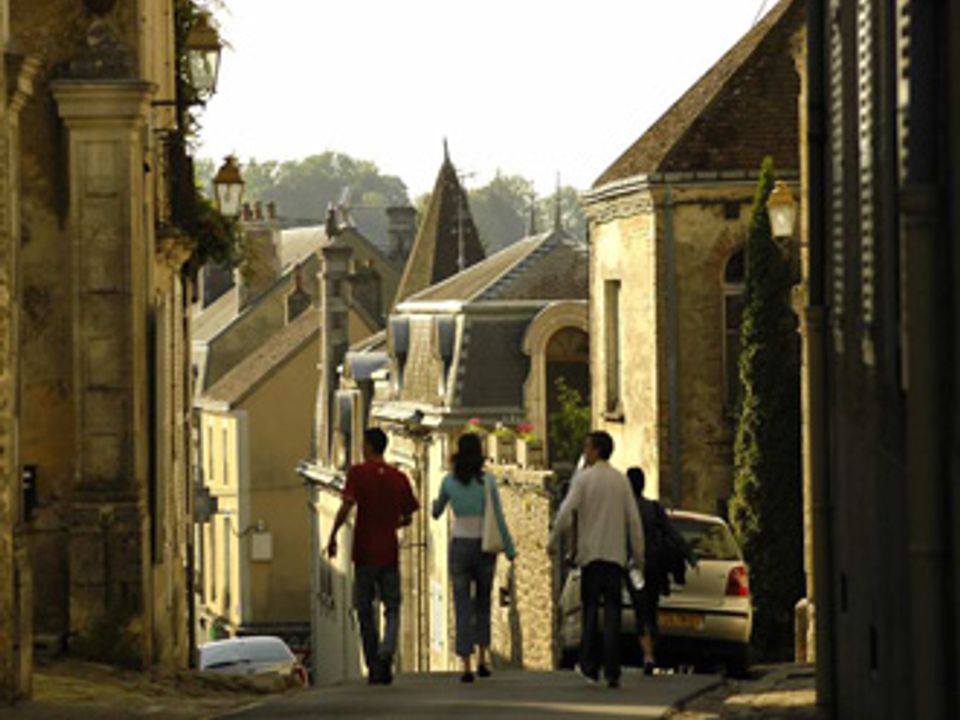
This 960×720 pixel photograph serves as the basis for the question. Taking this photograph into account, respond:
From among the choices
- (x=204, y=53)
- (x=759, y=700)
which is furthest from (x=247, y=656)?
(x=759, y=700)

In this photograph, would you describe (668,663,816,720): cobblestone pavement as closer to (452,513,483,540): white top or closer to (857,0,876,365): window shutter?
(452,513,483,540): white top

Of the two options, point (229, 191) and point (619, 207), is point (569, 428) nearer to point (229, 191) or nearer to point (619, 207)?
point (619, 207)

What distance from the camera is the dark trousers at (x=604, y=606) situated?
61.7 feet

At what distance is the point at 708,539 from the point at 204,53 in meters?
8.49

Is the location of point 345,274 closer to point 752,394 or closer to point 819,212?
point 752,394

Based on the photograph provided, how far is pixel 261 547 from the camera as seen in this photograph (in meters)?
77.5

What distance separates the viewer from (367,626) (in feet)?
64.2

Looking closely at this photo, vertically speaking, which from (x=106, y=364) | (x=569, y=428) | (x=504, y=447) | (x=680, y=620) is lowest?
(x=680, y=620)

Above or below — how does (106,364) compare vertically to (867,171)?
below

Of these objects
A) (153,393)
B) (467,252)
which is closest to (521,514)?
(153,393)

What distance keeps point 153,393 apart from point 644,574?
567 cm

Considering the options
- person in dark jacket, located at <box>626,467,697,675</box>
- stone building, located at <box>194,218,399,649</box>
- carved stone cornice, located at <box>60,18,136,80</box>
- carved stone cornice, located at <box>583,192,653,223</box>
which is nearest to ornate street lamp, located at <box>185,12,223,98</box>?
carved stone cornice, located at <box>60,18,136,80</box>

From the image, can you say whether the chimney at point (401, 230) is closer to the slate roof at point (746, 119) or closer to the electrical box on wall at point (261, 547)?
the electrical box on wall at point (261, 547)

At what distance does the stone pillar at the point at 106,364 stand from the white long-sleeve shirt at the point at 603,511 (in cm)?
527
